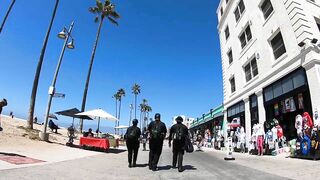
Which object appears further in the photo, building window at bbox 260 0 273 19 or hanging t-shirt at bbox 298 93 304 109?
building window at bbox 260 0 273 19

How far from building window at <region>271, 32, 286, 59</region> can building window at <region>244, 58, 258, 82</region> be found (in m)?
3.03

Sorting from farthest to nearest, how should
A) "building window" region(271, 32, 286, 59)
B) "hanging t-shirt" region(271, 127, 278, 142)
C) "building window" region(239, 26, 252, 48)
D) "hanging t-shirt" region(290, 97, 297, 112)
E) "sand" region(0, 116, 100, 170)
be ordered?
"building window" region(239, 26, 252, 48) → "building window" region(271, 32, 286, 59) → "hanging t-shirt" region(271, 127, 278, 142) → "hanging t-shirt" region(290, 97, 297, 112) → "sand" region(0, 116, 100, 170)

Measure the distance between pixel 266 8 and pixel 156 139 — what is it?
50.0 ft

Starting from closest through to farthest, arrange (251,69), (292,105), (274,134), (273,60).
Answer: (292,105) < (274,134) < (273,60) < (251,69)

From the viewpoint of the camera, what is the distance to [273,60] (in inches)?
731

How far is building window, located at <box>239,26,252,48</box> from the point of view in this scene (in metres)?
22.9

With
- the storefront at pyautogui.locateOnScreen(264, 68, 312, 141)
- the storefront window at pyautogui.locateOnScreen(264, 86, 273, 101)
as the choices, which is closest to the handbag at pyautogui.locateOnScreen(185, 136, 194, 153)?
the storefront at pyautogui.locateOnScreen(264, 68, 312, 141)

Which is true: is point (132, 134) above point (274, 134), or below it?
below

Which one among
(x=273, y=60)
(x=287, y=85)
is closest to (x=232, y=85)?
(x=273, y=60)

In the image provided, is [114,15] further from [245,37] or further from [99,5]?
[245,37]

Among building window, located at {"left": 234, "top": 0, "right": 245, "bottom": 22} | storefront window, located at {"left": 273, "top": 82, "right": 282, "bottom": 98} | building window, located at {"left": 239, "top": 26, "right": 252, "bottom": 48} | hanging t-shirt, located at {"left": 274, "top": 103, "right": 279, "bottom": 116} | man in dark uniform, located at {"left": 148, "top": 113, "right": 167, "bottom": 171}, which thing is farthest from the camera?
building window, located at {"left": 234, "top": 0, "right": 245, "bottom": 22}

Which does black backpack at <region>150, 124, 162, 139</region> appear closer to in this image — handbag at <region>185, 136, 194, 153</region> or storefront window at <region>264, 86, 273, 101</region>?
handbag at <region>185, 136, 194, 153</region>

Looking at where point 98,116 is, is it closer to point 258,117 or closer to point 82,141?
point 82,141

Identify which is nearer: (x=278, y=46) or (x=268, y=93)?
(x=278, y=46)
